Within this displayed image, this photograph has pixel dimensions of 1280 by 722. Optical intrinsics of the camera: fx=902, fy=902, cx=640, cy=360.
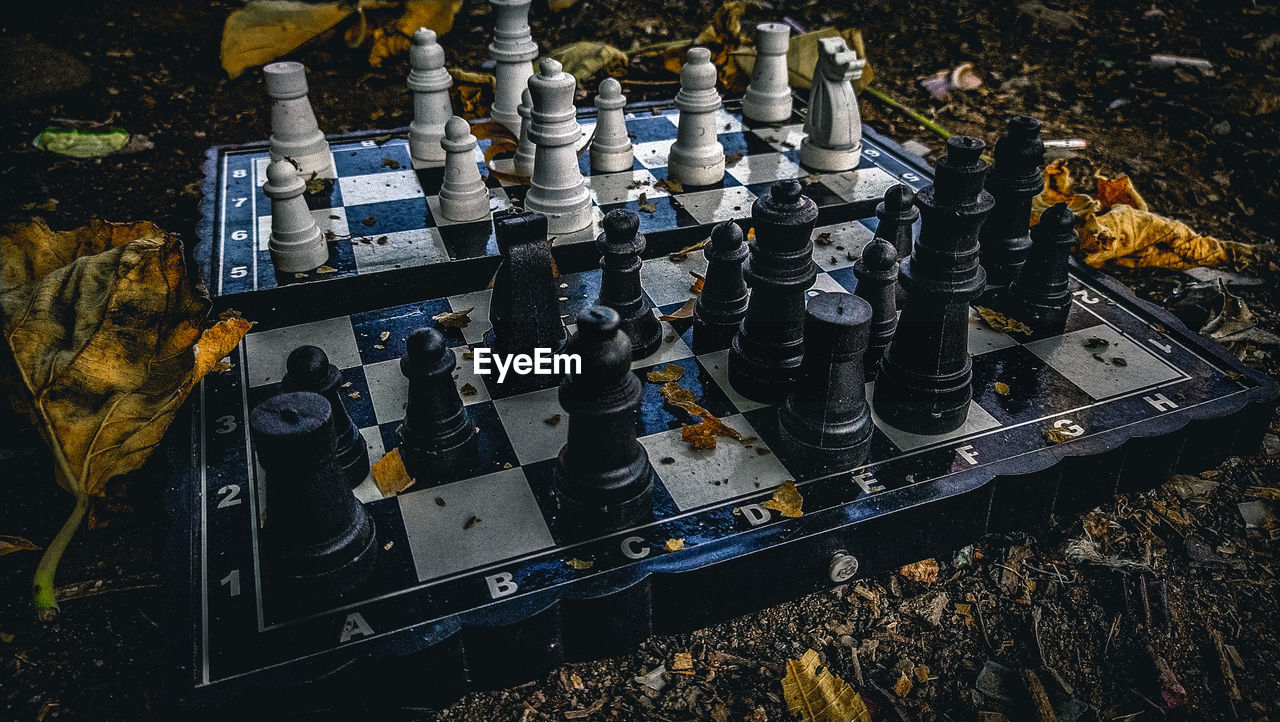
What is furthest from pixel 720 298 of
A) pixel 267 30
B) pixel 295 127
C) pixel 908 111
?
pixel 267 30

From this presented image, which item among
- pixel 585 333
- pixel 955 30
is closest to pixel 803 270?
pixel 585 333

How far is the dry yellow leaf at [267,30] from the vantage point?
5.34 m

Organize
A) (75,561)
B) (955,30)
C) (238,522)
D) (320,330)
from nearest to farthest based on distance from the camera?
(238,522) < (75,561) < (320,330) < (955,30)

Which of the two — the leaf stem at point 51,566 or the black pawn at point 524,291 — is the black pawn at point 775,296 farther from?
the leaf stem at point 51,566

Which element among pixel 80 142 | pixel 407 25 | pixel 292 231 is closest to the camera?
pixel 292 231

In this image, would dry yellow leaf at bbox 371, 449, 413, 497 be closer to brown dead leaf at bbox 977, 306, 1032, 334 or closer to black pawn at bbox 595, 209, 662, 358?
black pawn at bbox 595, 209, 662, 358

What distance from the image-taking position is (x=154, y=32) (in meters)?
5.78

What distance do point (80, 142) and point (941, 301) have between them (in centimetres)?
461

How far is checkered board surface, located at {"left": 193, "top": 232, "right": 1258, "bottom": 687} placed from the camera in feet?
6.82

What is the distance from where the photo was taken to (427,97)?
3984 millimetres

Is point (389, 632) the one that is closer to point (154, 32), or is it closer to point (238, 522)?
point (238, 522)

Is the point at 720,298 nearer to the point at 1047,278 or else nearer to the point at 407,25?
the point at 1047,278

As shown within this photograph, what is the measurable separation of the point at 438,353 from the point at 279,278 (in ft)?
3.99

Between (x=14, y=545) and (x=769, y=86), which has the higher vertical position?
(x=769, y=86)
